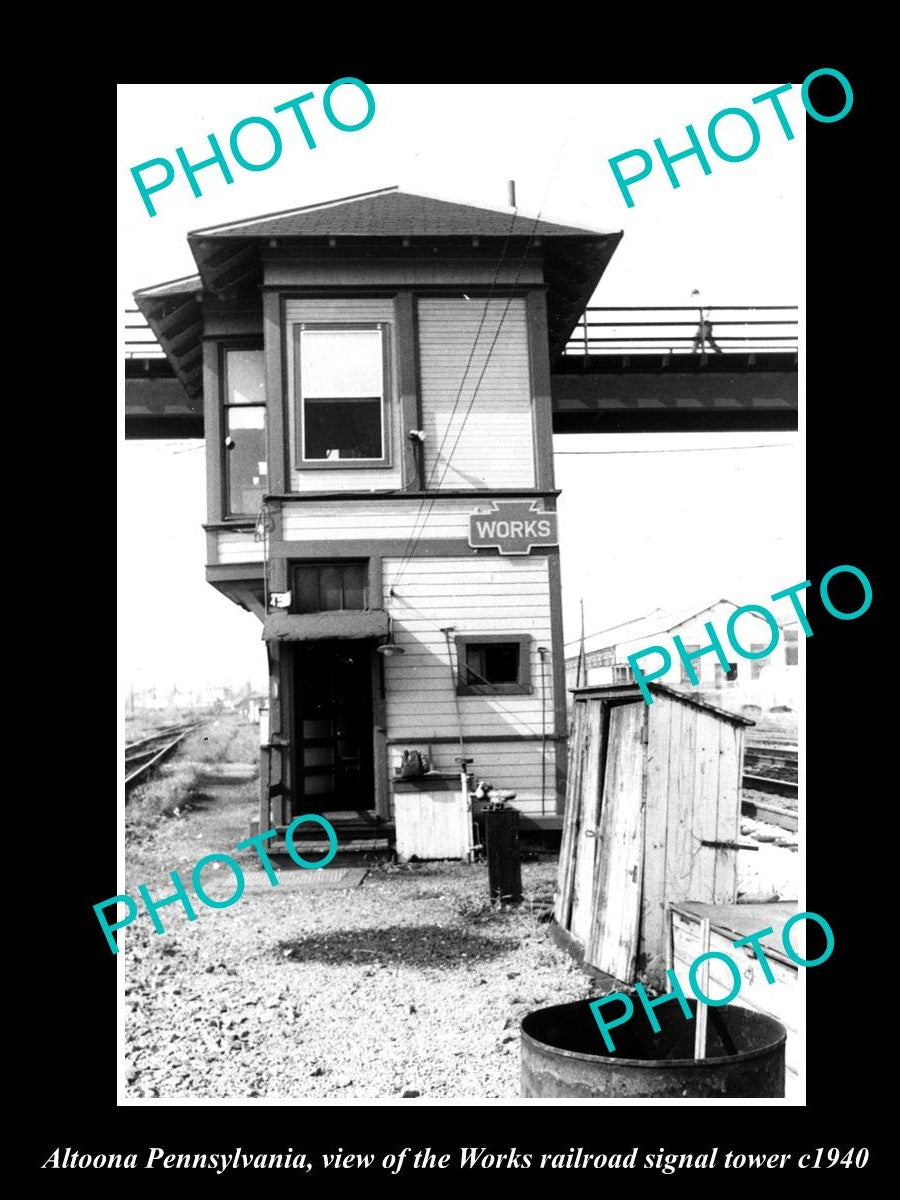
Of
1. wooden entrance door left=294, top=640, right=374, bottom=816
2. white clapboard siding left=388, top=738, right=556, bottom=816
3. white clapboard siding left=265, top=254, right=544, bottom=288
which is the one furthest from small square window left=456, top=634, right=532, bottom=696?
white clapboard siding left=265, top=254, right=544, bottom=288

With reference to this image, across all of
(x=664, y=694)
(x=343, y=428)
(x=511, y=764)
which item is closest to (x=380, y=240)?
(x=343, y=428)

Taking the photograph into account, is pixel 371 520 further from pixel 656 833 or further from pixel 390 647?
pixel 656 833

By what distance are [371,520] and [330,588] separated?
0.96m

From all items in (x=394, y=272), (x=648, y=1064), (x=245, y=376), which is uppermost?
(x=394, y=272)

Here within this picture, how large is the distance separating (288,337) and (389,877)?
258 inches

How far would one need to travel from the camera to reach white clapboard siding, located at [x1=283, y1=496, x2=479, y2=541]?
40.2ft

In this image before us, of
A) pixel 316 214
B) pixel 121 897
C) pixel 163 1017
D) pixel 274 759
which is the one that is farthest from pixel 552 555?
pixel 121 897

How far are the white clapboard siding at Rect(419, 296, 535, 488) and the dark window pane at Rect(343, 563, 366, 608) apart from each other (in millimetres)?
1486

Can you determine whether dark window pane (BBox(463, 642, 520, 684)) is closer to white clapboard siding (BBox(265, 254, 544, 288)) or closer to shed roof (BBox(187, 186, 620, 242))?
white clapboard siding (BBox(265, 254, 544, 288))

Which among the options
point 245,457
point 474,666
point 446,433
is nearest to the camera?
point 474,666

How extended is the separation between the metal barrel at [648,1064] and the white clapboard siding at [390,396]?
841 cm

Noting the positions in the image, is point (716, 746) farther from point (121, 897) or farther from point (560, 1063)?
point (121, 897)

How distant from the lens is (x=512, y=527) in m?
12.4

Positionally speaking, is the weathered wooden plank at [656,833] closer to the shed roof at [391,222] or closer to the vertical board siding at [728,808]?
the vertical board siding at [728,808]
